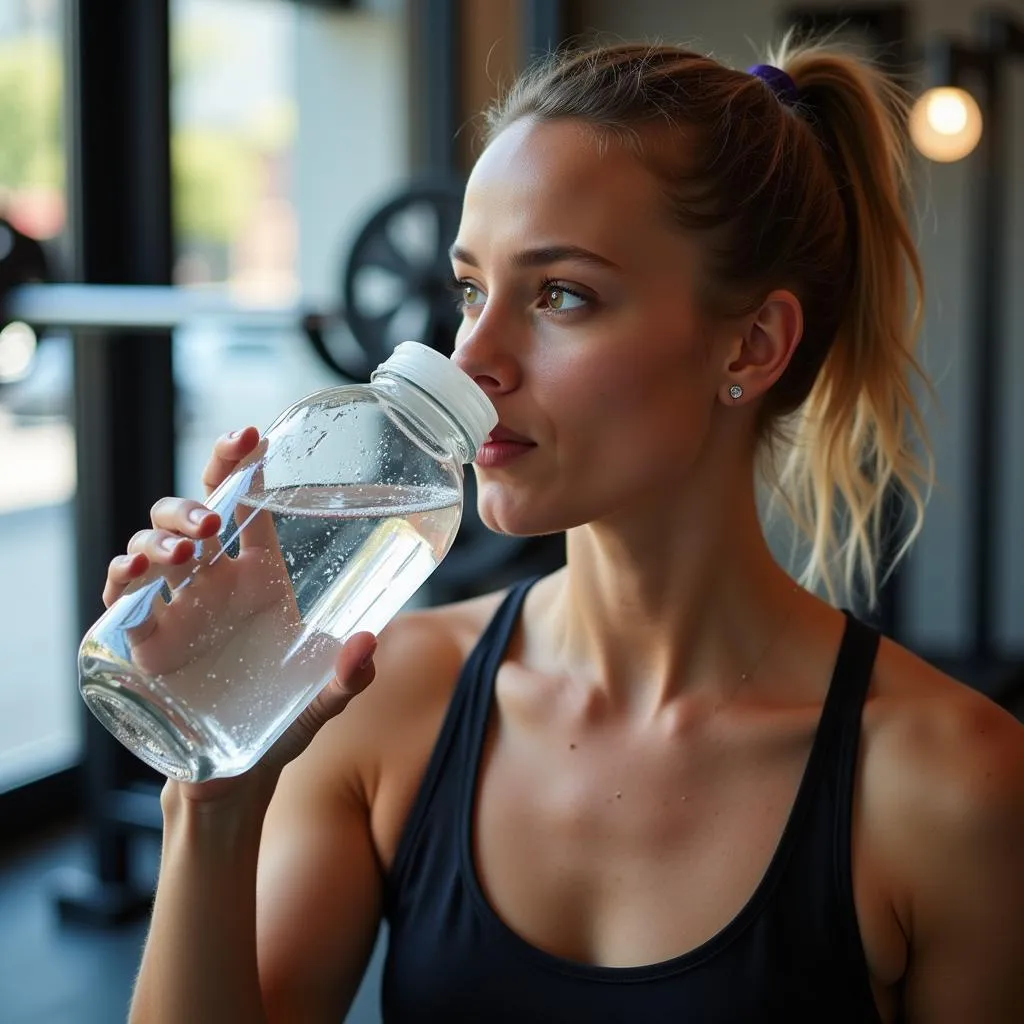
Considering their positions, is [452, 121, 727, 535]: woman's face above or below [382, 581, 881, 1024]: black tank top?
above

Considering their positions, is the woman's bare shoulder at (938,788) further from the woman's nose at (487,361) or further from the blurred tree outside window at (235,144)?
the blurred tree outside window at (235,144)

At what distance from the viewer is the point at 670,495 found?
1.11 m

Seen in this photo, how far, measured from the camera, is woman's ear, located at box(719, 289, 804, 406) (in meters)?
1.07

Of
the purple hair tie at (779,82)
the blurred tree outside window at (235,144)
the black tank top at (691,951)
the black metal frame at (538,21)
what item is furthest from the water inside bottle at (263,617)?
the black metal frame at (538,21)

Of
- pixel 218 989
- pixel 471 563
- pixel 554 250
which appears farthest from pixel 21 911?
pixel 554 250

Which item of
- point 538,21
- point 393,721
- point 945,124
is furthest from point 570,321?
point 538,21

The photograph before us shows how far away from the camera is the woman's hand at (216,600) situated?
0.84 meters

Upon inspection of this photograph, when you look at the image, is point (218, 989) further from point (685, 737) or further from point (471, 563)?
point (471, 563)

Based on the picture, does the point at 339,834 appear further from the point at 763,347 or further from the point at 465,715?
the point at 763,347

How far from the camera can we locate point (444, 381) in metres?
0.88

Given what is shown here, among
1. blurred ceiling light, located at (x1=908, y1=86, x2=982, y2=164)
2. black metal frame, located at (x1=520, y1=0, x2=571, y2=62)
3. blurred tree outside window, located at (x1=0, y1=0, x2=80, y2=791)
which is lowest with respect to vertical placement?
blurred tree outside window, located at (x1=0, y1=0, x2=80, y2=791)

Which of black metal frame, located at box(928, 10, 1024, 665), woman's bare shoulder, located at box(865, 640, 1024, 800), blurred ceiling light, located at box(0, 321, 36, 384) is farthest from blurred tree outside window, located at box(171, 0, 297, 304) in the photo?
woman's bare shoulder, located at box(865, 640, 1024, 800)

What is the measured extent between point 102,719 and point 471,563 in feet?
5.86

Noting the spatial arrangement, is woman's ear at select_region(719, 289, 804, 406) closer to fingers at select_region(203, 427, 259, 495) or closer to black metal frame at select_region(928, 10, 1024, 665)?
fingers at select_region(203, 427, 259, 495)
